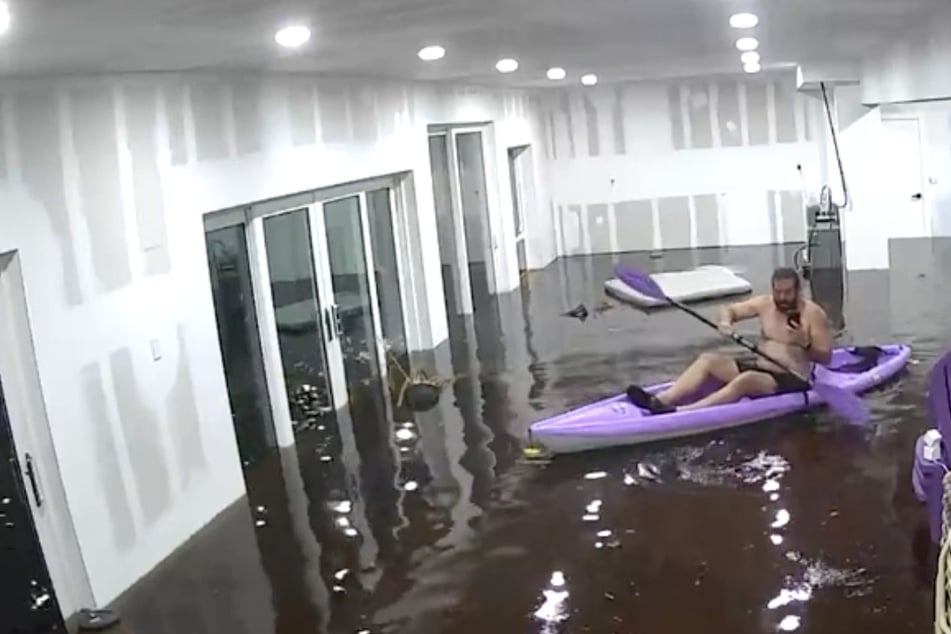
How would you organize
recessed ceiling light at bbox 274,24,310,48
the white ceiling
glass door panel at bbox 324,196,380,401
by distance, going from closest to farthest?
1. the white ceiling
2. recessed ceiling light at bbox 274,24,310,48
3. glass door panel at bbox 324,196,380,401

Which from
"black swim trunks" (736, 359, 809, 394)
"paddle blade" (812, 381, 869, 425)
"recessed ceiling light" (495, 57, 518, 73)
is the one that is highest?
"recessed ceiling light" (495, 57, 518, 73)

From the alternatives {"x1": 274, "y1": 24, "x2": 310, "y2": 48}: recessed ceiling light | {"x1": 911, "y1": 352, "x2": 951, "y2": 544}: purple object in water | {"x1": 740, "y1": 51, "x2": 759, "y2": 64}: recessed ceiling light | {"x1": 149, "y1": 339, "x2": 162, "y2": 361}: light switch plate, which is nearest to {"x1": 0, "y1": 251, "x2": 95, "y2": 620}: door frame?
{"x1": 149, "y1": 339, "x2": 162, "y2": 361}: light switch plate

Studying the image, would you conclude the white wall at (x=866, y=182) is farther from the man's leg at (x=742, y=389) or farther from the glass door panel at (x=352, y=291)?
the glass door panel at (x=352, y=291)

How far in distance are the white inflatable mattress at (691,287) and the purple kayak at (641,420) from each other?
4.03m

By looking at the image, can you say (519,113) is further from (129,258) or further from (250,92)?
(129,258)

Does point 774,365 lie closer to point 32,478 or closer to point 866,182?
point 32,478

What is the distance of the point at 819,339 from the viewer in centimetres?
679

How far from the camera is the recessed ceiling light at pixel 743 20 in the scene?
572 centimetres

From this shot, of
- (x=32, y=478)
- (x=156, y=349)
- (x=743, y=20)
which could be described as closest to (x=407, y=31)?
(x=743, y=20)

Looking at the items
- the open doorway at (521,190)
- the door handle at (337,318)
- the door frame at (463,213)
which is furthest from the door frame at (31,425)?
the open doorway at (521,190)

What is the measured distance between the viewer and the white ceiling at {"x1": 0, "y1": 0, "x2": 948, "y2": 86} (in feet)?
11.9

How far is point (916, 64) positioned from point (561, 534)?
432 cm

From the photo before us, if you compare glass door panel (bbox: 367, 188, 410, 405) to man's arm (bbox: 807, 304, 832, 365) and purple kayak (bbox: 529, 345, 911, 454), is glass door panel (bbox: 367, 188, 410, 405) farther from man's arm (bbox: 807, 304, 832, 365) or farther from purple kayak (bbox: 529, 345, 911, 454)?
man's arm (bbox: 807, 304, 832, 365)

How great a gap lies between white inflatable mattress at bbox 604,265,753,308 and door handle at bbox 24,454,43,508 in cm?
714
